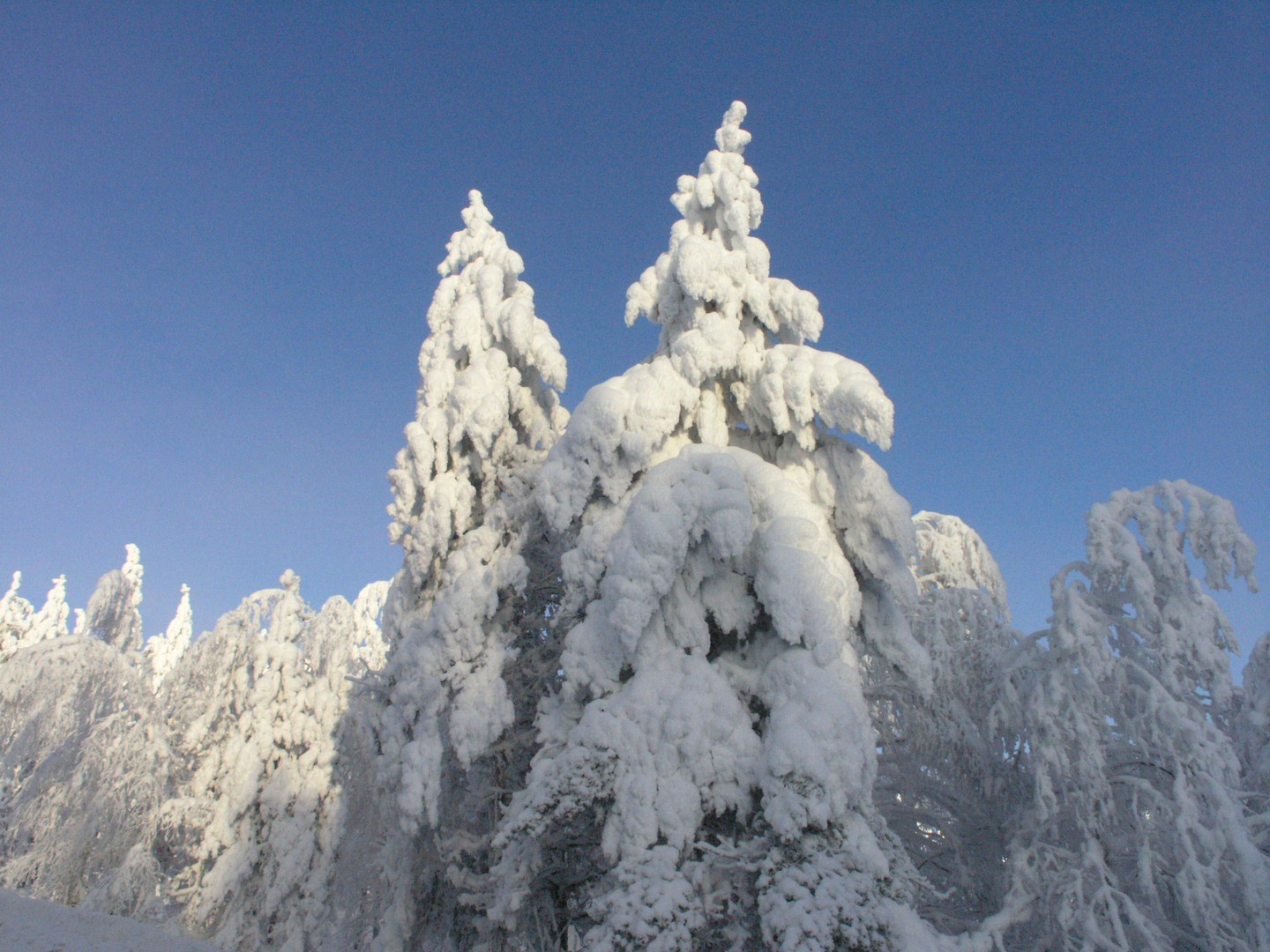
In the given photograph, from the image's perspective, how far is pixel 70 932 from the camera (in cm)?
643

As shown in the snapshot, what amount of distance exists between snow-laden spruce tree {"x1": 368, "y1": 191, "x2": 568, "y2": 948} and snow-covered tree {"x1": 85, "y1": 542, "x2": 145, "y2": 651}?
15.5 m

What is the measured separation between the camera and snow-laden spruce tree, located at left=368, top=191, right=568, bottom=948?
8099mm

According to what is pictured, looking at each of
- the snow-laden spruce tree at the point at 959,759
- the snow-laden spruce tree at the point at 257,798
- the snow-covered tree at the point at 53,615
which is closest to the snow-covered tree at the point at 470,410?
the snow-laden spruce tree at the point at 257,798

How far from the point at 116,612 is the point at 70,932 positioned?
1797 centimetres

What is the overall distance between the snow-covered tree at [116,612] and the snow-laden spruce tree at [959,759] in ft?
65.8

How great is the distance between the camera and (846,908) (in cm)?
485

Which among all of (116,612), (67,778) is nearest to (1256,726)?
(67,778)

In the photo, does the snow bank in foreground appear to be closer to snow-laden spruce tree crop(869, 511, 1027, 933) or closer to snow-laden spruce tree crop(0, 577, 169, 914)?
snow-laden spruce tree crop(0, 577, 169, 914)

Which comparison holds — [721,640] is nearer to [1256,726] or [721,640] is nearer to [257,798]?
[257,798]

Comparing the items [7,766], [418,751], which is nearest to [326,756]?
[418,751]

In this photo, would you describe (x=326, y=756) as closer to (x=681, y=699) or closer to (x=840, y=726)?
(x=681, y=699)

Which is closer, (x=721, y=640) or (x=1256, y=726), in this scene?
(x=721, y=640)

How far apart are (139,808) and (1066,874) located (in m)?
14.4

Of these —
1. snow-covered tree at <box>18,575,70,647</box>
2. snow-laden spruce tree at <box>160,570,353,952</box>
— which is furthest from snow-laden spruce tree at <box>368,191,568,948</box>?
snow-covered tree at <box>18,575,70,647</box>
